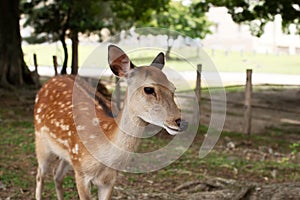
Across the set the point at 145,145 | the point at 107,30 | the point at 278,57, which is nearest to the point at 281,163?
the point at 145,145

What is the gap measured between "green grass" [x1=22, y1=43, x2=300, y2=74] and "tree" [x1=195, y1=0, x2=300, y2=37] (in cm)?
118

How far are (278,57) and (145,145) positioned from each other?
27156 millimetres

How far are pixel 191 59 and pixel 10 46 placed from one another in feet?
36.7

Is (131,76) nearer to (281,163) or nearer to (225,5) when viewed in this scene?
(281,163)

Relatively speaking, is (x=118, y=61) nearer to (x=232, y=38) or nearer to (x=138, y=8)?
(x=138, y=8)

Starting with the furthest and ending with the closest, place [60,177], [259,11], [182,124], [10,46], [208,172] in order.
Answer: [10,46] < [259,11] < [208,172] < [60,177] < [182,124]

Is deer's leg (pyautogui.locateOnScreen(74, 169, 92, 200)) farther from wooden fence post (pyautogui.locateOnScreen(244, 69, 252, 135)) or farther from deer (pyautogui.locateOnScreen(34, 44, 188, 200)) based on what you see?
wooden fence post (pyautogui.locateOnScreen(244, 69, 252, 135))

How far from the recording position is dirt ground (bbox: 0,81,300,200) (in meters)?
4.81

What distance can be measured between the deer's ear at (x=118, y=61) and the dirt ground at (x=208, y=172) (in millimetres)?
1870

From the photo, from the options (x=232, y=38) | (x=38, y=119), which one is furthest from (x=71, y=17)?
(x=232, y=38)

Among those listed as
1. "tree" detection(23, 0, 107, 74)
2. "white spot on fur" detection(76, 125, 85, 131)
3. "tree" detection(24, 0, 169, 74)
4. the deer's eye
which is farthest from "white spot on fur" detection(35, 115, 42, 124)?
"tree" detection(23, 0, 107, 74)

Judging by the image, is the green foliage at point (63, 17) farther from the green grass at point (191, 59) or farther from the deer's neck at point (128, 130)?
the deer's neck at point (128, 130)

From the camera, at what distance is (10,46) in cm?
1370

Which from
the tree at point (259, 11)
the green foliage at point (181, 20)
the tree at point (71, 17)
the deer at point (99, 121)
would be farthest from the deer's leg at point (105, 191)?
the green foliage at point (181, 20)
